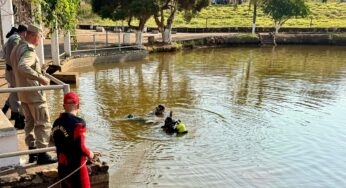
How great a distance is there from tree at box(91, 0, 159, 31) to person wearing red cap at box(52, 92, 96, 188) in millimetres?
19314

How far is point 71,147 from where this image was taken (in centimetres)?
436

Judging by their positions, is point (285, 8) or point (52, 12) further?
point (285, 8)

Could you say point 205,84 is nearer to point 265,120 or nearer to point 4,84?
point 265,120

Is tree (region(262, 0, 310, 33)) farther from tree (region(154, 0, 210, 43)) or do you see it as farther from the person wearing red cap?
the person wearing red cap

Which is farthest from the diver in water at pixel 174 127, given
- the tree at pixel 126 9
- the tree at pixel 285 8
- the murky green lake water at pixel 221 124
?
the tree at pixel 285 8

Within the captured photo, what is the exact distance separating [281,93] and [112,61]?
1017 cm

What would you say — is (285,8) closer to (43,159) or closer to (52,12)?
(52,12)

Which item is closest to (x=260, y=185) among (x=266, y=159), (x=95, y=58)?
(x=266, y=159)

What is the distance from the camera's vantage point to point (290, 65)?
22312 mm

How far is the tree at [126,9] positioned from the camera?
2316 centimetres

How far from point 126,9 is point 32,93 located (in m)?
19.1

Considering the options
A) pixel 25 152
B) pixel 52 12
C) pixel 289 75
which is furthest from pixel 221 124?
pixel 289 75

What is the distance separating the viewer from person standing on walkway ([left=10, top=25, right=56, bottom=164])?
5180 mm

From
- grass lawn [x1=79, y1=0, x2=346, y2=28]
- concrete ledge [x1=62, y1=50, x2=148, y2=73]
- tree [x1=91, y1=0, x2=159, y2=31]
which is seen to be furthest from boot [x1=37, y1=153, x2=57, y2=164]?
grass lawn [x1=79, y1=0, x2=346, y2=28]
